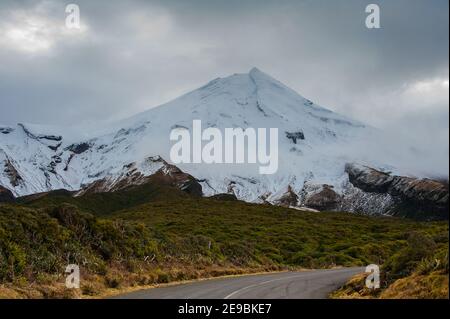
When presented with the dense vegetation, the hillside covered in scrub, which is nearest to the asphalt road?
the dense vegetation

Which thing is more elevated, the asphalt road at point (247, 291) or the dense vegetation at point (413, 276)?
the dense vegetation at point (413, 276)

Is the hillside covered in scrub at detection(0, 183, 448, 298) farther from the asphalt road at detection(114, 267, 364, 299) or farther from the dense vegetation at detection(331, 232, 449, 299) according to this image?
the asphalt road at detection(114, 267, 364, 299)

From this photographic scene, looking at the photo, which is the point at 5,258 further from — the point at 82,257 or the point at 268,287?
the point at 268,287

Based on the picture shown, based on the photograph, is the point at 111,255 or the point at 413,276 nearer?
the point at 413,276

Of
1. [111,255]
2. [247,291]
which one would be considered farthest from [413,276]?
[111,255]

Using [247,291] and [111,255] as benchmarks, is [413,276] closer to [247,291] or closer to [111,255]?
[247,291]

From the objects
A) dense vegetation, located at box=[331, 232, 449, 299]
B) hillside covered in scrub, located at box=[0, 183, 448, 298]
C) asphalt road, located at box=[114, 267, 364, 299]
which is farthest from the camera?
hillside covered in scrub, located at box=[0, 183, 448, 298]

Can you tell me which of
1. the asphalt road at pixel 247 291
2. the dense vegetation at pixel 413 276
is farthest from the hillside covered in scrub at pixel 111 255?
the asphalt road at pixel 247 291

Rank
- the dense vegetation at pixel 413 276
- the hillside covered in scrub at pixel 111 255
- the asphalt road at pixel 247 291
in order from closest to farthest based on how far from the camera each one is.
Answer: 1. the dense vegetation at pixel 413 276
2. the asphalt road at pixel 247 291
3. the hillside covered in scrub at pixel 111 255

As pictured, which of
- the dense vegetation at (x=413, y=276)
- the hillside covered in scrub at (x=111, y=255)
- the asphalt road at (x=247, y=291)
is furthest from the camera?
the hillside covered in scrub at (x=111, y=255)

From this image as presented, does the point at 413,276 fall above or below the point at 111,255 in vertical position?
above

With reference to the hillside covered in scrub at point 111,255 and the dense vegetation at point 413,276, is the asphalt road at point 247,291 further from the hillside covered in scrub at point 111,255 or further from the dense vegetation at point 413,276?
the hillside covered in scrub at point 111,255

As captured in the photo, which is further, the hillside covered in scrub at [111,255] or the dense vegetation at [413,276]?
the hillside covered in scrub at [111,255]
